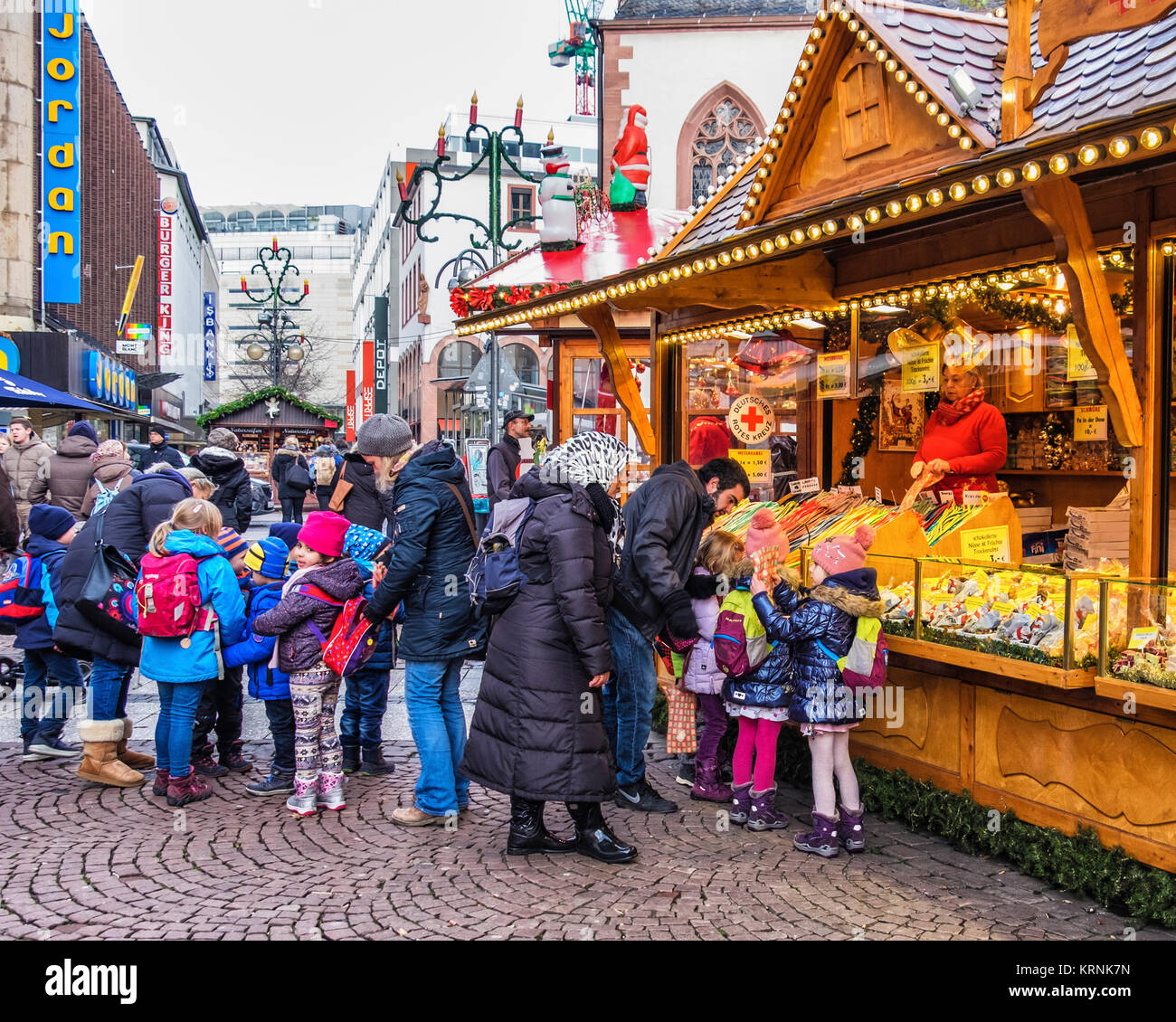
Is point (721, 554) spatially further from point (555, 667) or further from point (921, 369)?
point (921, 369)

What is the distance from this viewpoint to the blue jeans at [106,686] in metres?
6.29

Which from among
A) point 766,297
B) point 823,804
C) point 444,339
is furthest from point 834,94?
point 444,339

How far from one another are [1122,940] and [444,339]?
40.1m

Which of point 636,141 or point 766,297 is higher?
point 636,141

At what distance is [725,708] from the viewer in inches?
229

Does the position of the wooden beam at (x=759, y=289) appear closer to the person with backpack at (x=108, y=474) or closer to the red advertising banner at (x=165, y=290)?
the person with backpack at (x=108, y=474)

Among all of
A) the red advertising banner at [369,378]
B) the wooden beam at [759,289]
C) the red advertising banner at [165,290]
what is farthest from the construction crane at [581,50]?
the wooden beam at [759,289]

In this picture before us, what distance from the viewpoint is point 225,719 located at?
6547 millimetres

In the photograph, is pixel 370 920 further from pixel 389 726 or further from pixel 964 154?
pixel 964 154

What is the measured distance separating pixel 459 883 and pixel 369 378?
32.4 meters

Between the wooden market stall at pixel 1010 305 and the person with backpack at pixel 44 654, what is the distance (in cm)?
376

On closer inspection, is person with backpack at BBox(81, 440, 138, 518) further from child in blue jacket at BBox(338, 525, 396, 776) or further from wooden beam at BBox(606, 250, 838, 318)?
wooden beam at BBox(606, 250, 838, 318)

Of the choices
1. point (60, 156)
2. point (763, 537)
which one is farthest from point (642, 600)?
point (60, 156)

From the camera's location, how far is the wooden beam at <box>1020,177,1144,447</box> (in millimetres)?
4766
